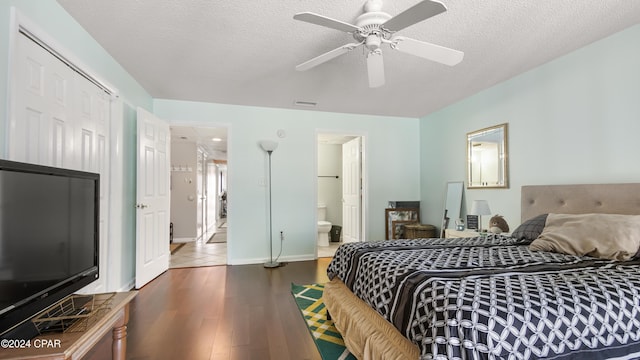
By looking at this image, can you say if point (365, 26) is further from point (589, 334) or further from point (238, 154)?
point (238, 154)

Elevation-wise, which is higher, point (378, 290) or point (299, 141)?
point (299, 141)

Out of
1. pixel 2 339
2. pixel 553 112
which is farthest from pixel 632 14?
pixel 2 339

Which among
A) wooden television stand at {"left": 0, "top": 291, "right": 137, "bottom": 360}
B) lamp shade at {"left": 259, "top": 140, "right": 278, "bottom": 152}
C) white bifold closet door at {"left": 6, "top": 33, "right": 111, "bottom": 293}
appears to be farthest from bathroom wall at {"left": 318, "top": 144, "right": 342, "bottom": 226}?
wooden television stand at {"left": 0, "top": 291, "right": 137, "bottom": 360}

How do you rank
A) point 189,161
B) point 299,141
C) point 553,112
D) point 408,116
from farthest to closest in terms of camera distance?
point 189,161, point 408,116, point 299,141, point 553,112

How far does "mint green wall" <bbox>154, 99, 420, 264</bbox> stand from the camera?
4.21m

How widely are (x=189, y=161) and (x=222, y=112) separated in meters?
2.84

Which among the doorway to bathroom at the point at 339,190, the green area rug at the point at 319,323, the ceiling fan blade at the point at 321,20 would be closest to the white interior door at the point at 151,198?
the green area rug at the point at 319,323

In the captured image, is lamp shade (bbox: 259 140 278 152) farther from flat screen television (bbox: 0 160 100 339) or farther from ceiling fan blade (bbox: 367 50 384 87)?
flat screen television (bbox: 0 160 100 339)

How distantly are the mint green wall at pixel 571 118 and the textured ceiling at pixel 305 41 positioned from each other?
145 millimetres

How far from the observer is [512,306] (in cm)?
109

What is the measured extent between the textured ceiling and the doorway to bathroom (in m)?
1.67

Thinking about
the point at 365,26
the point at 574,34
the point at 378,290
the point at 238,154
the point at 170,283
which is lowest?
the point at 170,283

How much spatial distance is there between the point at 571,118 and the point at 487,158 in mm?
1022

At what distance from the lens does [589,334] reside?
1105 mm
